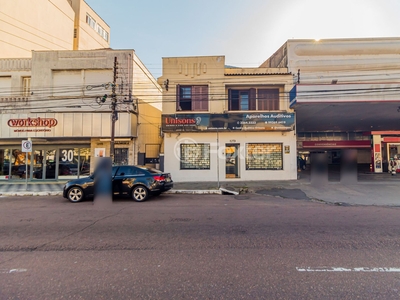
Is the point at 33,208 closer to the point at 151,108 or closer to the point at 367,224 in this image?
the point at 367,224

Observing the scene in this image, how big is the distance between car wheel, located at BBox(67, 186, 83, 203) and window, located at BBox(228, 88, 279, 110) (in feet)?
33.7

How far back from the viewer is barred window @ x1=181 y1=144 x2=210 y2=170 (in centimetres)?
1498

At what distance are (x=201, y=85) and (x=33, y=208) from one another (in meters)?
Answer: 11.4

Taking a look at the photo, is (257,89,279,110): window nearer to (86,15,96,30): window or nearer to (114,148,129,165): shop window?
(114,148,129,165): shop window

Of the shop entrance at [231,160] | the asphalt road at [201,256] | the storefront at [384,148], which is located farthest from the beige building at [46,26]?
the storefront at [384,148]

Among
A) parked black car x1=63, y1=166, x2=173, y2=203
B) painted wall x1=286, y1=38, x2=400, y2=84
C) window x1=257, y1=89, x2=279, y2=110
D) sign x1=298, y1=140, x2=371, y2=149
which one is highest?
painted wall x1=286, y1=38, x2=400, y2=84

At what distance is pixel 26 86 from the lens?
15922mm

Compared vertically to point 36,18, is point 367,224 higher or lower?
lower

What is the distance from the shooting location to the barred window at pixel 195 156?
A: 49.2 ft

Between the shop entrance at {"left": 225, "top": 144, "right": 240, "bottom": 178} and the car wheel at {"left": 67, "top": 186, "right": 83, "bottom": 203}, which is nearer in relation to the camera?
the car wheel at {"left": 67, "top": 186, "right": 83, "bottom": 203}

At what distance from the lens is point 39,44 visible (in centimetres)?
2348

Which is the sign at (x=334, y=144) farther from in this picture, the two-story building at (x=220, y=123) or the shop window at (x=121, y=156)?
the shop window at (x=121, y=156)

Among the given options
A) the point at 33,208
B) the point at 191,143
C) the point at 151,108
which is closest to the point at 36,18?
the point at 151,108

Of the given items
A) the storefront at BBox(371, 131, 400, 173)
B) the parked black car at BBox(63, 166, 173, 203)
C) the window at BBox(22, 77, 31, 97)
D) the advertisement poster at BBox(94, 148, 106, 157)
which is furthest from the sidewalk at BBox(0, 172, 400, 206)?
the storefront at BBox(371, 131, 400, 173)
